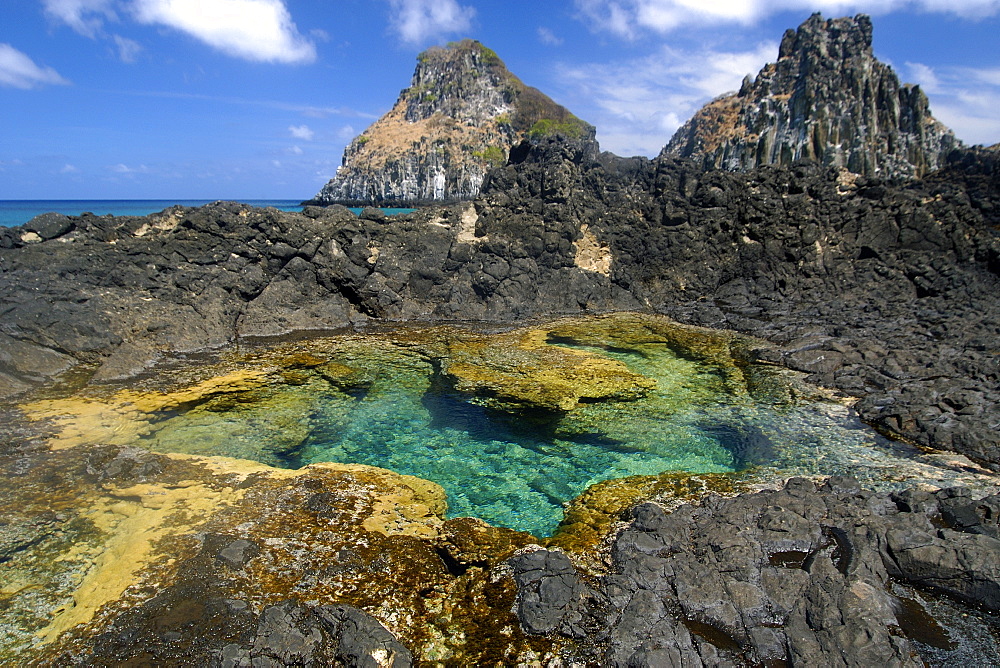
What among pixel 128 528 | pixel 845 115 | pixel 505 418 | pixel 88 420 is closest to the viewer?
pixel 128 528

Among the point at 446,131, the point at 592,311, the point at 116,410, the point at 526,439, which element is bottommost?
the point at 116,410

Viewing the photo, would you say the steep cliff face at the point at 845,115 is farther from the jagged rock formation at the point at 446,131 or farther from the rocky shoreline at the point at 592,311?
the rocky shoreline at the point at 592,311

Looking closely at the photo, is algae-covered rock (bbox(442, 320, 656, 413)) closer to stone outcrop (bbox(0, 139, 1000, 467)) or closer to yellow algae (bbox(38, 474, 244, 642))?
stone outcrop (bbox(0, 139, 1000, 467))

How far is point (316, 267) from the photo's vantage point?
24.9 meters

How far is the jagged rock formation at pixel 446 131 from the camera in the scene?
121 metres

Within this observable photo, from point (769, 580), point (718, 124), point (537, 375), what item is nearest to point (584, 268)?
point (537, 375)

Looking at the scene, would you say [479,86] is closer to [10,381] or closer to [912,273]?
[912,273]

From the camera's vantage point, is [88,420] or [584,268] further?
[584,268]

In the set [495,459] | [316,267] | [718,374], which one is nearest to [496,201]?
[316,267]

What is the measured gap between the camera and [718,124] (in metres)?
101

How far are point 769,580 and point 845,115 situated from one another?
8123cm

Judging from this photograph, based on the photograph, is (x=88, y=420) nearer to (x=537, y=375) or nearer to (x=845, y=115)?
(x=537, y=375)

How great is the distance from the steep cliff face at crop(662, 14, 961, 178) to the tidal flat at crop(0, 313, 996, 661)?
204ft

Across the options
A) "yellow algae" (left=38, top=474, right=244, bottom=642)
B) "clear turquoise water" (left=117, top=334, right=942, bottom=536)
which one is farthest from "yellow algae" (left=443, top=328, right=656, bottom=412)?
"yellow algae" (left=38, top=474, right=244, bottom=642)
